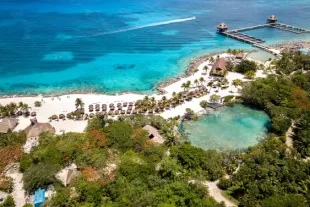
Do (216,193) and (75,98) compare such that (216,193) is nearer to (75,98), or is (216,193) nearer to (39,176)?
(39,176)

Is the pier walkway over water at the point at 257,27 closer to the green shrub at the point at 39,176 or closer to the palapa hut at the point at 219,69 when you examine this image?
the palapa hut at the point at 219,69

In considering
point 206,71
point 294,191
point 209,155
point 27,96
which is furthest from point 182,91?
point 27,96

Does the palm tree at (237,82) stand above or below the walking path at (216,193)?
above

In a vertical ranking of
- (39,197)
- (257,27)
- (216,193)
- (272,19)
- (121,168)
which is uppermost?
(272,19)

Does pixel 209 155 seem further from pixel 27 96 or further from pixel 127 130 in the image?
pixel 27 96

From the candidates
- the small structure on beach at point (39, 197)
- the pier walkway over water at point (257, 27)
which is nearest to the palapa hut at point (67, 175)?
the small structure on beach at point (39, 197)

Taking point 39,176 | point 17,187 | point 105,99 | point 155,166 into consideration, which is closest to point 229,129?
point 155,166

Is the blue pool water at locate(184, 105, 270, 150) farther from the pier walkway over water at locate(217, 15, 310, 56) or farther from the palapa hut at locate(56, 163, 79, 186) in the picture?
the pier walkway over water at locate(217, 15, 310, 56)
